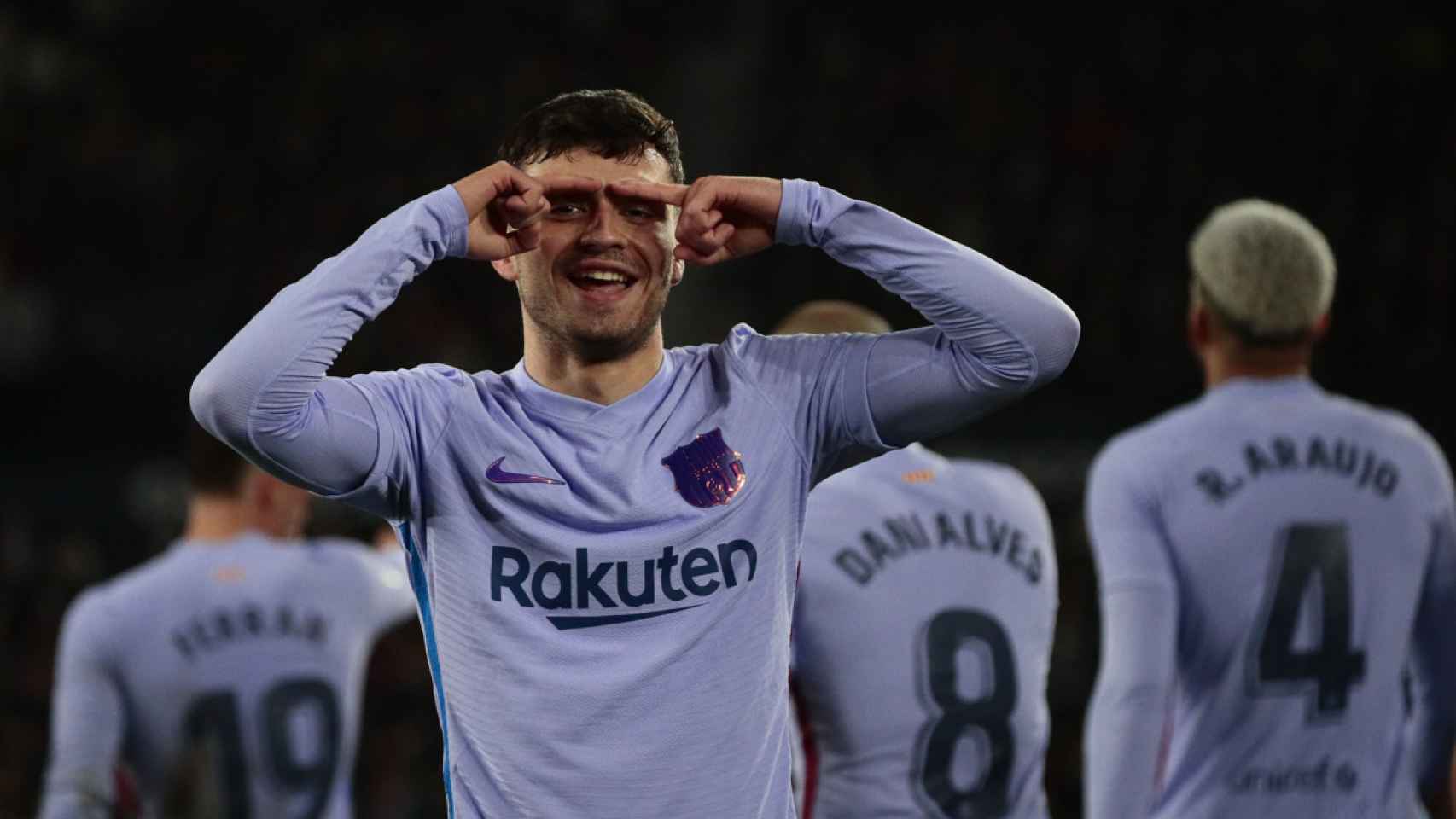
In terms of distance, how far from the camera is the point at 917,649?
409 centimetres

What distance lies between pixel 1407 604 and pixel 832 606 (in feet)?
4.26

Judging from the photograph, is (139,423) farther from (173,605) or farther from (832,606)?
(832,606)

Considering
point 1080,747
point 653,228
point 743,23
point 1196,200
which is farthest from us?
point 743,23

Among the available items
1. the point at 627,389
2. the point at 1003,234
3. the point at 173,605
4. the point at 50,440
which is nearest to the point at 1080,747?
the point at 1003,234

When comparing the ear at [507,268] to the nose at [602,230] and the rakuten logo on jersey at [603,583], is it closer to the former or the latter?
the nose at [602,230]

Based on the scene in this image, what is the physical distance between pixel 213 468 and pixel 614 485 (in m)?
3.15

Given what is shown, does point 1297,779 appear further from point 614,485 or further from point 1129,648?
point 614,485

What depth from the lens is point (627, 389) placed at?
119 inches

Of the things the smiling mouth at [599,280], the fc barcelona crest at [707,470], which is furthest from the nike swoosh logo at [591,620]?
the smiling mouth at [599,280]

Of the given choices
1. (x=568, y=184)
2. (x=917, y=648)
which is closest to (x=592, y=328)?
(x=568, y=184)

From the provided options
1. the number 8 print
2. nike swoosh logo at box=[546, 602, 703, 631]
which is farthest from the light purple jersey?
the number 8 print

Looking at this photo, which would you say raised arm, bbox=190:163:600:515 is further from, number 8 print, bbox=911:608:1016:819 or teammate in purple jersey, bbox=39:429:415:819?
teammate in purple jersey, bbox=39:429:415:819

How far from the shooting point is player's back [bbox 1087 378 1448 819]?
3924 mm

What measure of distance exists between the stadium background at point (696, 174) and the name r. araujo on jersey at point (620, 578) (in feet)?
22.4
